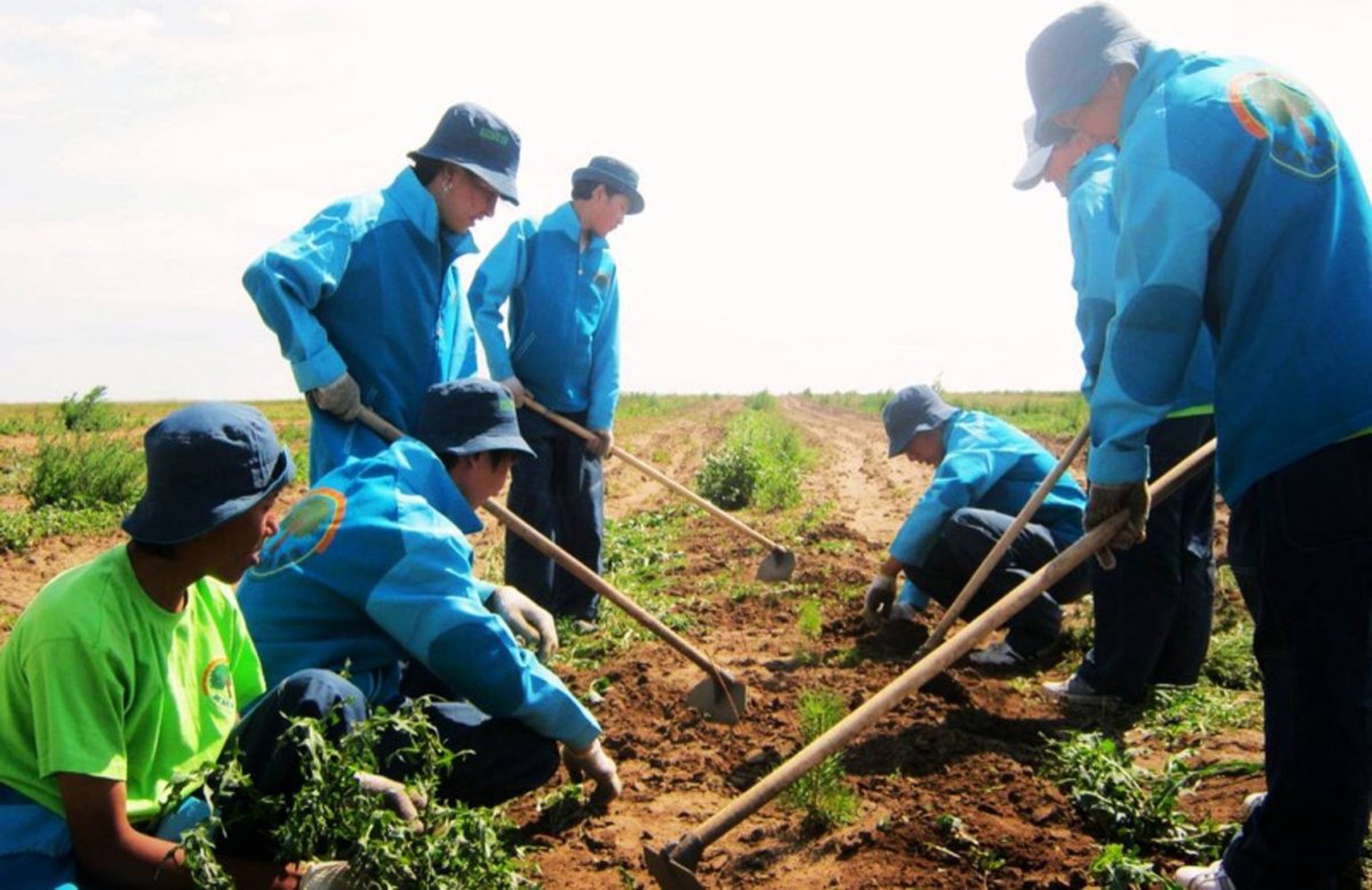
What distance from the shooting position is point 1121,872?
2779mm

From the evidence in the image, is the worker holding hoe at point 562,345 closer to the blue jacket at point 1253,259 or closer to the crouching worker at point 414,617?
the crouching worker at point 414,617

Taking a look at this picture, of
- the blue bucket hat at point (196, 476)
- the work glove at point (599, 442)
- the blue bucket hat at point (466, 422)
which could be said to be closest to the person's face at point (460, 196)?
the blue bucket hat at point (466, 422)

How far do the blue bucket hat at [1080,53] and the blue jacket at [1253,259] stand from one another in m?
0.32

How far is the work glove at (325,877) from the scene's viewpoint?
2318 mm

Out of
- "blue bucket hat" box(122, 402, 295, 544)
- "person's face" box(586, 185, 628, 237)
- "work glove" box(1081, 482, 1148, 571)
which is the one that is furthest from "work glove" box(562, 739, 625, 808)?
"person's face" box(586, 185, 628, 237)

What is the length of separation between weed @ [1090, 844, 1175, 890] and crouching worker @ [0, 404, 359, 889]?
187cm

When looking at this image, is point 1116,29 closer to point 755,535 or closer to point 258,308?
point 258,308

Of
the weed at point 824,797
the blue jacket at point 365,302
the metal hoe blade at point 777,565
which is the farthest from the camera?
the metal hoe blade at point 777,565

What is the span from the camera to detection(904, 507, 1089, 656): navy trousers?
510 centimetres

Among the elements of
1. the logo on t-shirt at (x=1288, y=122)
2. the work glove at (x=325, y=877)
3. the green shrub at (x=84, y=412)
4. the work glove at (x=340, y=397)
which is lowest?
the green shrub at (x=84, y=412)

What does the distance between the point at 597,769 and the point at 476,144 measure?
2397 mm

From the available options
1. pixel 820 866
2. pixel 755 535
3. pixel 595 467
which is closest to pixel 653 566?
pixel 755 535

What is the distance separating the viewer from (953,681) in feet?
15.2

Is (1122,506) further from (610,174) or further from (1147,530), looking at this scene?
(610,174)
